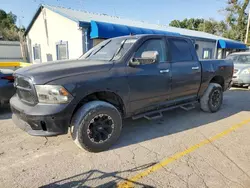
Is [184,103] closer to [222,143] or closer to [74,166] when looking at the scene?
[222,143]

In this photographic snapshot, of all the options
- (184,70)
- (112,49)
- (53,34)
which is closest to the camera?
(112,49)

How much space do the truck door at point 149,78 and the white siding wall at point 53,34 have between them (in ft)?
24.0

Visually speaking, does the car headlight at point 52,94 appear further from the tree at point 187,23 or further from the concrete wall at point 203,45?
the tree at point 187,23

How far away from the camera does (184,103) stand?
187 inches

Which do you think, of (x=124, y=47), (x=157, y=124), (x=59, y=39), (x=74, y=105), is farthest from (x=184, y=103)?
(x=59, y=39)

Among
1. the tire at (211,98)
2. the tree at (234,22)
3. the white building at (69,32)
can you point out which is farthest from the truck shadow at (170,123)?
the tree at (234,22)

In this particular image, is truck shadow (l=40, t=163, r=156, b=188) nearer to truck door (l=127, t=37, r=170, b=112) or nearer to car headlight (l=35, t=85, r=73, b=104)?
car headlight (l=35, t=85, r=73, b=104)

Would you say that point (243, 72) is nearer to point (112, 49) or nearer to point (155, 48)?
point (155, 48)

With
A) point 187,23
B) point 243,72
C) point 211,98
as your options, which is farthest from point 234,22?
point 211,98

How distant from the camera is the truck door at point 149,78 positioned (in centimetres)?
353

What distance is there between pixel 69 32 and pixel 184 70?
885 centimetres

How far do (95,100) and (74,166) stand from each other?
1.12 metres

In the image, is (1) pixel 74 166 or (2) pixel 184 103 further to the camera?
(2) pixel 184 103

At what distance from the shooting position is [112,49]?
3.89 m
